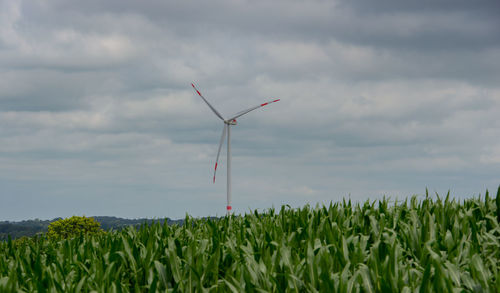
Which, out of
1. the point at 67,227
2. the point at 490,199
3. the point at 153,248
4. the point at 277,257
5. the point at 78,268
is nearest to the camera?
the point at 277,257

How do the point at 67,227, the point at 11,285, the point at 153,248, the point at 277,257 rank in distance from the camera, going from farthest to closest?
the point at 67,227 < the point at 153,248 < the point at 277,257 < the point at 11,285

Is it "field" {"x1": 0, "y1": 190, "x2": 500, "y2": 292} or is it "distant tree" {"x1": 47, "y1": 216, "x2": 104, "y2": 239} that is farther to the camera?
"distant tree" {"x1": 47, "y1": 216, "x2": 104, "y2": 239}

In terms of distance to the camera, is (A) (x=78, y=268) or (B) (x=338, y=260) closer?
(B) (x=338, y=260)

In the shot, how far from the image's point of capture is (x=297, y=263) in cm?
668

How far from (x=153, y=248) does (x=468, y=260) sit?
532cm

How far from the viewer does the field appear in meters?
5.93

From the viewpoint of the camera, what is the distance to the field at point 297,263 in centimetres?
593

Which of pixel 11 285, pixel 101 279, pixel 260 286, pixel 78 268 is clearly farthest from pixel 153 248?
pixel 260 286

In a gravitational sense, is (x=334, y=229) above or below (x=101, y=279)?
above

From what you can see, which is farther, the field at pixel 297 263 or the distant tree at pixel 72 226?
the distant tree at pixel 72 226

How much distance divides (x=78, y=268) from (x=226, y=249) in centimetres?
250

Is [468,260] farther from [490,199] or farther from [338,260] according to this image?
[490,199]

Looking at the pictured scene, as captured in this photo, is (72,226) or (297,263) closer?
(297,263)

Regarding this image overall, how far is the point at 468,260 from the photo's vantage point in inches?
274
